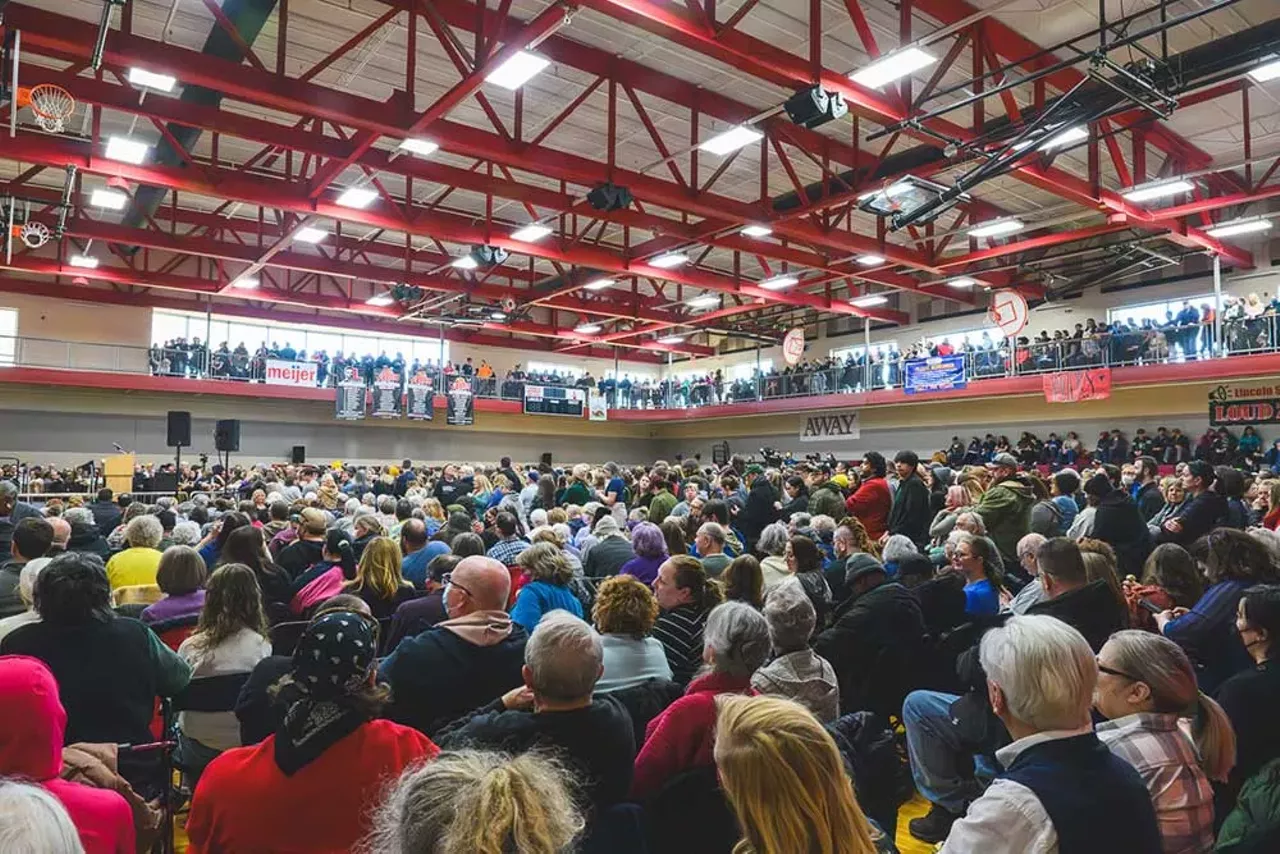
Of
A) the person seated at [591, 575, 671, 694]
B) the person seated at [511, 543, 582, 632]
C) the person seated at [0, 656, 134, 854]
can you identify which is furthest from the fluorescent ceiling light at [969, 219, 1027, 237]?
the person seated at [0, 656, 134, 854]

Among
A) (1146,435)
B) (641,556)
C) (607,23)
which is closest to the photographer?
(641,556)

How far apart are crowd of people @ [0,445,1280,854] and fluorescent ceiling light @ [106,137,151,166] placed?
6.38 meters

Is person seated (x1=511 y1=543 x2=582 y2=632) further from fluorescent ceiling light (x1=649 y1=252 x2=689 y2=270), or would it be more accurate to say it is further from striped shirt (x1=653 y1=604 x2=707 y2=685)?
fluorescent ceiling light (x1=649 y1=252 x2=689 y2=270)

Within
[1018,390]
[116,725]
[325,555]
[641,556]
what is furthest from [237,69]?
[1018,390]

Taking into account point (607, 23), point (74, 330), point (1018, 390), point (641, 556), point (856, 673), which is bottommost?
point (856, 673)

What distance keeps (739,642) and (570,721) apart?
0.68m

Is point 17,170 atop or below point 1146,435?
atop

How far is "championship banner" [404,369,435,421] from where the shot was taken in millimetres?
20094

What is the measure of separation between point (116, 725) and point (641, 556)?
302 centimetres

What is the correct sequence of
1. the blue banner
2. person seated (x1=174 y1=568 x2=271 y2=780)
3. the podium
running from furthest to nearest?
the blue banner, the podium, person seated (x1=174 y1=568 x2=271 y2=780)

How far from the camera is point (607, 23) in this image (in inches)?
354

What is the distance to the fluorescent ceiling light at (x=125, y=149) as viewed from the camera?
9.02 m

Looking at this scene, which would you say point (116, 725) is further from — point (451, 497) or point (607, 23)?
point (607, 23)

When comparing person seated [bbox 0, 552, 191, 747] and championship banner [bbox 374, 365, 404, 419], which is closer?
person seated [bbox 0, 552, 191, 747]
